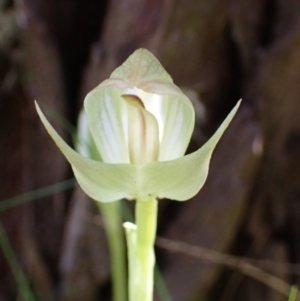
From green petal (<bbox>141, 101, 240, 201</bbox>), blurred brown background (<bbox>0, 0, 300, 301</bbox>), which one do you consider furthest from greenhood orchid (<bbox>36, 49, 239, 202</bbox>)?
blurred brown background (<bbox>0, 0, 300, 301</bbox>)

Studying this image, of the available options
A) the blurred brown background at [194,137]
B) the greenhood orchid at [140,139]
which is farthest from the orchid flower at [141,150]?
the blurred brown background at [194,137]

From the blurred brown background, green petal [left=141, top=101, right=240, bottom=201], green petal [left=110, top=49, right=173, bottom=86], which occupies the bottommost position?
the blurred brown background

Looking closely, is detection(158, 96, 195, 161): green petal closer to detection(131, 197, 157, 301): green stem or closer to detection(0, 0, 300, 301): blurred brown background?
detection(131, 197, 157, 301): green stem

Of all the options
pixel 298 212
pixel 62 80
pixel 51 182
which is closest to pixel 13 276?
pixel 51 182

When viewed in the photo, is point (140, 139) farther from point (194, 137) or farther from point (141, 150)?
point (194, 137)

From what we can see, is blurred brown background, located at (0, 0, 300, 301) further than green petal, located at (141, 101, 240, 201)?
Yes

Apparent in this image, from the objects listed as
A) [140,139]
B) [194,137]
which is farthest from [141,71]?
[194,137]

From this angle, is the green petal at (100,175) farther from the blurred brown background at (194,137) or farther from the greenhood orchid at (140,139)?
the blurred brown background at (194,137)

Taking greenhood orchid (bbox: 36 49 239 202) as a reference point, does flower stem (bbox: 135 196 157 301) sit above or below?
below
